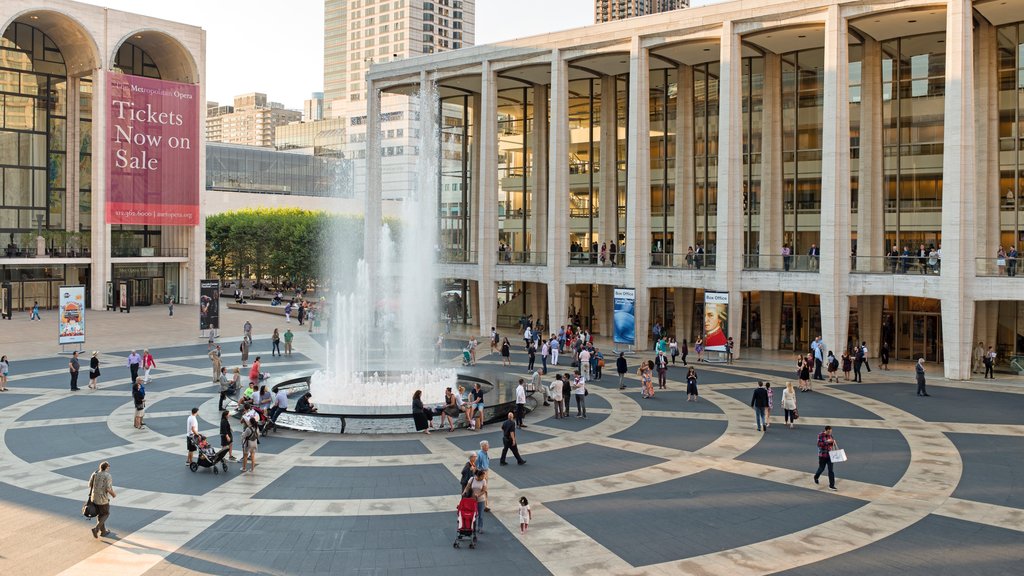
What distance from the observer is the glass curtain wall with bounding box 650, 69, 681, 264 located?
4806 centimetres

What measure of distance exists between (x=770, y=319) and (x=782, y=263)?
5766 millimetres

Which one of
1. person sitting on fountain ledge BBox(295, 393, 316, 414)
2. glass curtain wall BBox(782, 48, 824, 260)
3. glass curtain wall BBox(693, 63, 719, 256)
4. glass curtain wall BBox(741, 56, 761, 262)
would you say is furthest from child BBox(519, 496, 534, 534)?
glass curtain wall BBox(693, 63, 719, 256)

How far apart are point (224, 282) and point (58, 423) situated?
73139 mm

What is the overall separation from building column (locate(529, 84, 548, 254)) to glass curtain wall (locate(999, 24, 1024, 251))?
25119mm

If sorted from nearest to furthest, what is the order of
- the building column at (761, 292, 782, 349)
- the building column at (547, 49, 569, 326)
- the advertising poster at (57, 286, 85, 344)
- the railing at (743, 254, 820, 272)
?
the railing at (743, 254, 820, 272) → the advertising poster at (57, 286, 85, 344) → the building column at (761, 292, 782, 349) → the building column at (547, 49, 569, 326)

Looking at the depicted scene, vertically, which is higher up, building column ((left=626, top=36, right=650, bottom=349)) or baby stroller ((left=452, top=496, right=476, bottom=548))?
building column ((left=626, top=36, right=650, bottom=349))

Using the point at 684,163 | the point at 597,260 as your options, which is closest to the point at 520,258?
the point at 597,260

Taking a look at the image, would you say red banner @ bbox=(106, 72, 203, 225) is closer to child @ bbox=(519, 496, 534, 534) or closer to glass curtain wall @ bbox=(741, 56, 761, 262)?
glass curtain wall @ bbox=(741, 56, 761, 262)

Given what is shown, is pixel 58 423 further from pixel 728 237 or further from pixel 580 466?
pixel 728 237

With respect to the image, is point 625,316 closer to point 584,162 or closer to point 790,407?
point 584,162

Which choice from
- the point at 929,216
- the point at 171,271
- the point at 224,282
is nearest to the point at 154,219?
the point at 171,271

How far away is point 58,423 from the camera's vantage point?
23.5 metres

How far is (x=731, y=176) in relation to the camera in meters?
39.4

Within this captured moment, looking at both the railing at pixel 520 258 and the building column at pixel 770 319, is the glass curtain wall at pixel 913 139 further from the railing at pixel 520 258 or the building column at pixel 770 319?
the railing at pixel 520 258
